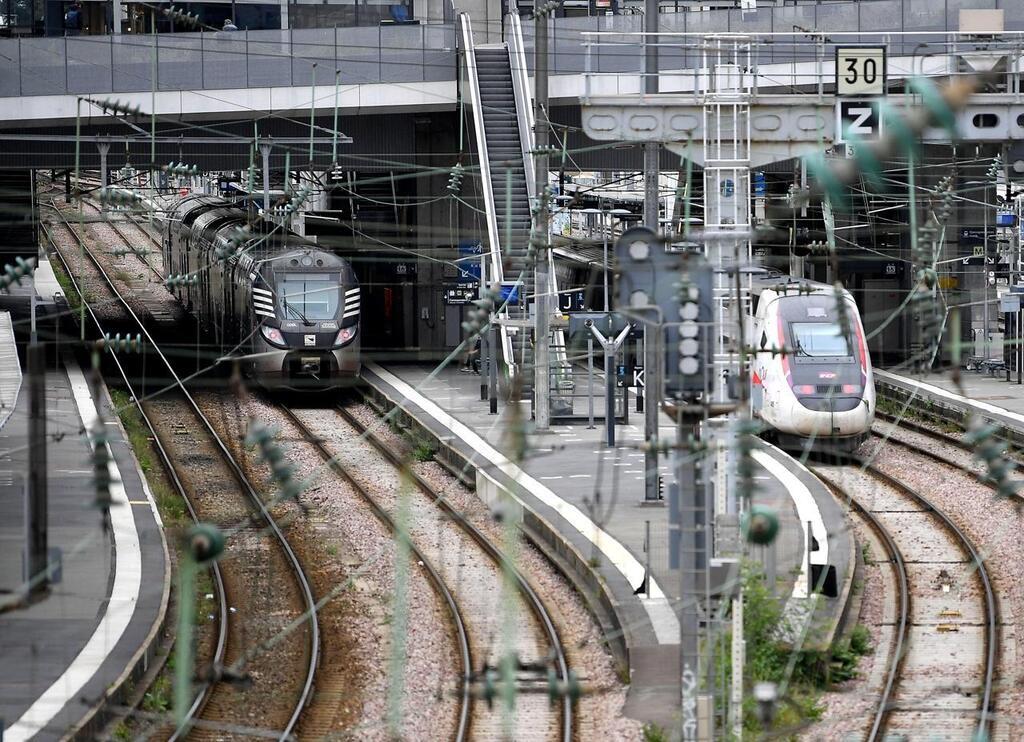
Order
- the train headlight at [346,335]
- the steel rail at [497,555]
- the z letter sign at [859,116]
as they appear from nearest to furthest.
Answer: the steel rail at [497,555] → the z letter sign at [859,116] → the train headlight at [346,335]

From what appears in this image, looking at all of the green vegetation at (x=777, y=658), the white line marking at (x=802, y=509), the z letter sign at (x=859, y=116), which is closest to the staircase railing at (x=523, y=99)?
the white line marking at (x=802, y=509)

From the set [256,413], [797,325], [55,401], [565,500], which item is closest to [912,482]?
[797,325]

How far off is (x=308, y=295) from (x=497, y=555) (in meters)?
10.00

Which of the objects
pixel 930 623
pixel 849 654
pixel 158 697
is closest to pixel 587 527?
pixel 930 623

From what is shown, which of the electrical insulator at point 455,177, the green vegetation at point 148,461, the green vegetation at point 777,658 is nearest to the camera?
the green vegetation at point 777,658

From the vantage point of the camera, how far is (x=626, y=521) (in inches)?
707

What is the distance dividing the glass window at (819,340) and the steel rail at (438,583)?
20.2 feet

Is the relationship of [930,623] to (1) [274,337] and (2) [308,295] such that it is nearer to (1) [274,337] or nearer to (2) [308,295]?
(2) [308,295]

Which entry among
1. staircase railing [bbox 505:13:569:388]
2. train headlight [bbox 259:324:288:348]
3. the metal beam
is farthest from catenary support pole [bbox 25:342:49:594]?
staircase railing [bbox 505:13:569:388]

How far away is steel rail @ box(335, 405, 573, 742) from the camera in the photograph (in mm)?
12094

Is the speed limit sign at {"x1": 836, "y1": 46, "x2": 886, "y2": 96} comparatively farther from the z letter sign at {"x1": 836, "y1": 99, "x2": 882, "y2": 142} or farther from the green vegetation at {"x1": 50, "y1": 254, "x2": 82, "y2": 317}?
the green vegetation at {"x1": 50, "y1": 254, "x2": 82, "y2": 317}

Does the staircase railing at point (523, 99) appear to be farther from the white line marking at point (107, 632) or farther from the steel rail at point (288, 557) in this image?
the white line marking at point (107, 632)

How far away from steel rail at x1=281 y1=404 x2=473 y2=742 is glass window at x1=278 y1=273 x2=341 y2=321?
5.73 feet

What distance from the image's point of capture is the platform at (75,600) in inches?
444
